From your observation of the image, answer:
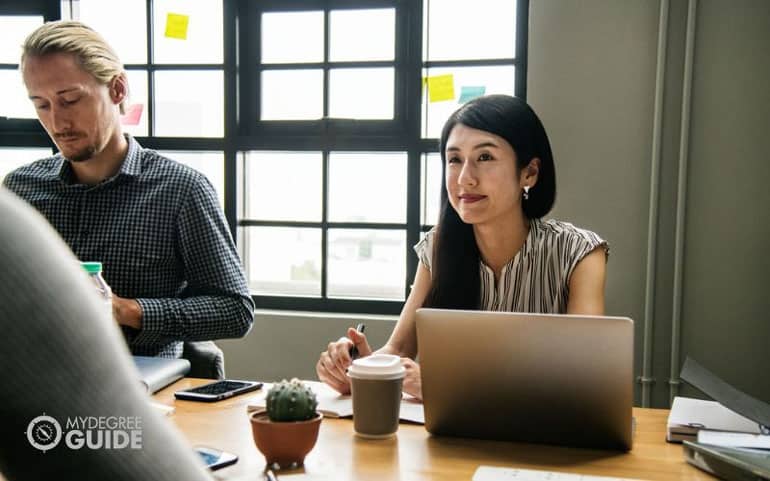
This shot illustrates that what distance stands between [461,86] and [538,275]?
1246 mm

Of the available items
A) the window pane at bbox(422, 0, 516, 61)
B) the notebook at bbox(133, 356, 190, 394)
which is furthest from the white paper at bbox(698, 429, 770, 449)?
the window pane at bbox(422, 0, 516, 61)

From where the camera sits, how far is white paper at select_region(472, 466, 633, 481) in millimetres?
938

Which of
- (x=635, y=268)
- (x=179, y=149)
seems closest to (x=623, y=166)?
(x=635, y=268)

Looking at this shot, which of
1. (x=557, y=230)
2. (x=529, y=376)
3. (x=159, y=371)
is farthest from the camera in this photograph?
(x=557, y=230)

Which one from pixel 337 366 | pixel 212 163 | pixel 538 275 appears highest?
pixel 212 163

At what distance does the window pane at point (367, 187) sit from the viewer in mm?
2953

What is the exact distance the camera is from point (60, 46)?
1.72m

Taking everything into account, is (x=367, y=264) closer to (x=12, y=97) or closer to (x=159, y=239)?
(x=159, y=239)

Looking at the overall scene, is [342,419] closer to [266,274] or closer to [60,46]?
[60,46]

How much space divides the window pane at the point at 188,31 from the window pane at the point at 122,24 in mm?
78

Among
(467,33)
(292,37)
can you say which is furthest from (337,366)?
(292,37)

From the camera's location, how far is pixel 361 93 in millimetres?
2959

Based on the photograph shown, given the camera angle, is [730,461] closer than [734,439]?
Yes

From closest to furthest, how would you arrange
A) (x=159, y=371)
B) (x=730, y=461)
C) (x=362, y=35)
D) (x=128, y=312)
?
(x=730, y=461)
(x=159, y=371)
(x=128, y=312)
(x=362, y=35)
